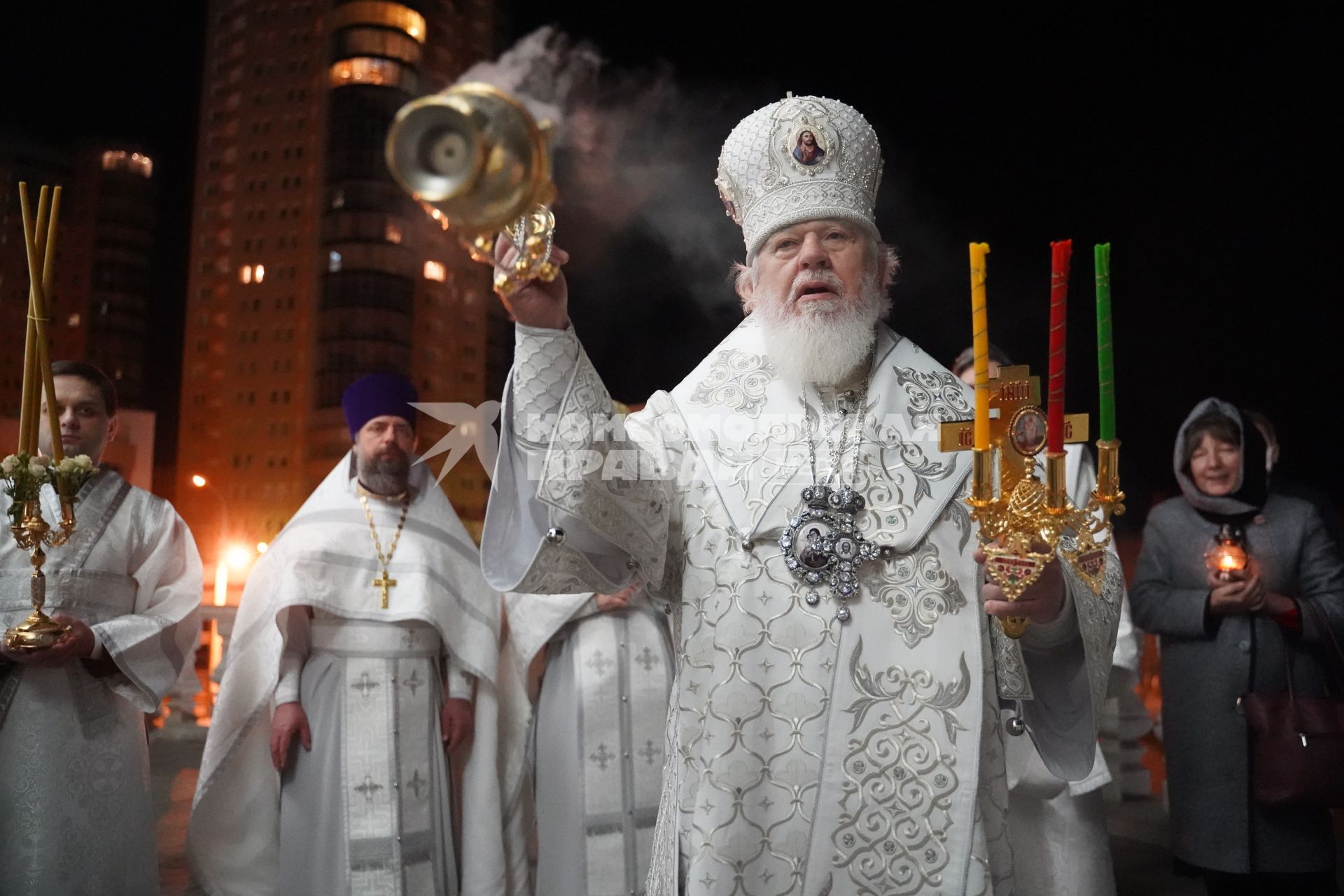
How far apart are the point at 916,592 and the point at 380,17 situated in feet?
18.9

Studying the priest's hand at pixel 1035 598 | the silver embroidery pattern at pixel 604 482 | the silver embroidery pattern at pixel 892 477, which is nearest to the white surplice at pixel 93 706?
the silver embroidery pattern at pixel 604 482

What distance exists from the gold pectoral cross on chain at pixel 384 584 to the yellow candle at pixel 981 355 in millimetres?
3130

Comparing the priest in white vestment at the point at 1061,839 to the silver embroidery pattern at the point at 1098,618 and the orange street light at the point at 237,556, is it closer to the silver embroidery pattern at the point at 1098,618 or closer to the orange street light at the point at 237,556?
the silver embroidery pattern at the point at 1098,618

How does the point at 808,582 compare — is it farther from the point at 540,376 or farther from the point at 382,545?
the point at 382,545

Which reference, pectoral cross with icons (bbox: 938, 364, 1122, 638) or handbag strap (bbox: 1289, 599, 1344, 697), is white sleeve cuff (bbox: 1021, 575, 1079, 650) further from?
handbag strap (bbox: 1289, 599, 1344, 697)

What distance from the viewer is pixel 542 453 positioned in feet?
6.48

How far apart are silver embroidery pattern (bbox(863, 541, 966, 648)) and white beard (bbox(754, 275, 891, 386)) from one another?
16.3 inches

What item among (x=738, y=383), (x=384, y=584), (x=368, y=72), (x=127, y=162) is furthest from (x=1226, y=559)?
(x=127, y=162)

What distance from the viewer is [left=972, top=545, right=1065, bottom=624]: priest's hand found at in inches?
71.0

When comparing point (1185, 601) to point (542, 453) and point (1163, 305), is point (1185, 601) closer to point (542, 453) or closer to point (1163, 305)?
point (1163, 305)

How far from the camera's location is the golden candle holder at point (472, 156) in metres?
1.47

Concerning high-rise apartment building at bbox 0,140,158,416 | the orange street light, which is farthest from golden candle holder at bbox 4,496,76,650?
the orange street light

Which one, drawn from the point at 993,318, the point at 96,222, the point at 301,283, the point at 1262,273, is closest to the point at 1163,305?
the point at 1262,273

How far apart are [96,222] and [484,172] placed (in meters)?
5.79
